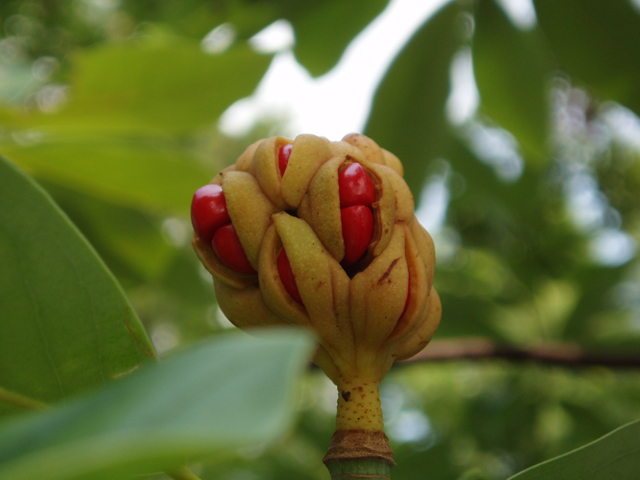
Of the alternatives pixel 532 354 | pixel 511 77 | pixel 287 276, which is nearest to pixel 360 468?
pixel 287 276

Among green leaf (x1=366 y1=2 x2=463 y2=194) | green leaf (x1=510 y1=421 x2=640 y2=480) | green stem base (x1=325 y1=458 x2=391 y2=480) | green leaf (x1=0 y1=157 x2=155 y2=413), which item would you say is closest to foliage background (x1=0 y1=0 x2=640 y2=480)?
green leaf (x1=366 y1=2 x2=463 y2=194)

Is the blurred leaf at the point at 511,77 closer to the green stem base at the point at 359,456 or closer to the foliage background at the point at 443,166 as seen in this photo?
the foliage background at the point at 443,166

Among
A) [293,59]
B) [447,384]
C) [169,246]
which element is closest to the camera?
[293,59]

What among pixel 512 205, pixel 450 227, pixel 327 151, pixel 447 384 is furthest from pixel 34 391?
pixel 447 384

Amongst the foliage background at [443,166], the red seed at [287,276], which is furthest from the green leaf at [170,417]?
the foliage background at [443,166]

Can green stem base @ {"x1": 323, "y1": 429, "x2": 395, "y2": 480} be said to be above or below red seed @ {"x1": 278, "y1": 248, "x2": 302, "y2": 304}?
below

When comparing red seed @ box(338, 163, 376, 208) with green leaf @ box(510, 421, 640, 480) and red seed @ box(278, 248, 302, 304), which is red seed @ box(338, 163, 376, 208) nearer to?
red seed @ box(278, 248, 302, 304)

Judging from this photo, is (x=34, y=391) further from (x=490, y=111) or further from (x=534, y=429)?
(x=534, y=429)

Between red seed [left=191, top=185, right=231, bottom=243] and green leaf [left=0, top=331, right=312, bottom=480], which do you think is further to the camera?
red seed [left=191, top=185, right=231, bottom=243]
